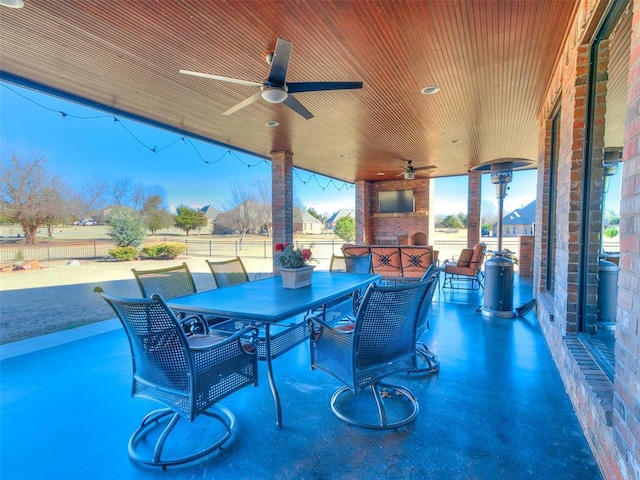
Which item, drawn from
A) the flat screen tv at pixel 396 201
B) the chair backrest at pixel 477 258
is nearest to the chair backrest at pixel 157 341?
the chair backrest at pixel 477 258

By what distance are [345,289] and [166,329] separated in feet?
4.69

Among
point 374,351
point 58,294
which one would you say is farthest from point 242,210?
point 374,351

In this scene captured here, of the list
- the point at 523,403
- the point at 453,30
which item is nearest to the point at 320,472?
the point at 523,403

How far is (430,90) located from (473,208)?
19.7ft

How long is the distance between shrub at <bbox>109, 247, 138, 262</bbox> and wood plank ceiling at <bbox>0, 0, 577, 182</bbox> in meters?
6.82

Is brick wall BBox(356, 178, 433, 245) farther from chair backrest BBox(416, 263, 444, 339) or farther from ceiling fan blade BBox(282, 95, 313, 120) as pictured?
chair backrest BBox(416, 263, 444, 339)

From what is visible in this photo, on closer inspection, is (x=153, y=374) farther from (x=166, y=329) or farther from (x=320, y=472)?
(x=320, y=472)

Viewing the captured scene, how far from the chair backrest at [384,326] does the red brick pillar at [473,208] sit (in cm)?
753

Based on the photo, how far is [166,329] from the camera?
4.75 feet

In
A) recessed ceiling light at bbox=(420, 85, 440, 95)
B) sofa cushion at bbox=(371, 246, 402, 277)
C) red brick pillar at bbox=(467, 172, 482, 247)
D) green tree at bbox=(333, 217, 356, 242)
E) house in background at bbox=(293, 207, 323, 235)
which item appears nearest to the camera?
recessed ceiling light at bbox=(420, 85, 440, 95)

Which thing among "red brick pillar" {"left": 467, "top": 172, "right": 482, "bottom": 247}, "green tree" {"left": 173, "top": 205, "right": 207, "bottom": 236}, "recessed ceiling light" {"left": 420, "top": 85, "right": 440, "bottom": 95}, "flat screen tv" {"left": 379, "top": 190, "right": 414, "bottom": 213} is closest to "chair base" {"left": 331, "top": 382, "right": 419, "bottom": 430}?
"recessed ceiling light" {"left": 420, "top": 85, "right": 440, "bottom": 95}

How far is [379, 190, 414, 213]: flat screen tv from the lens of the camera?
984 centimetres

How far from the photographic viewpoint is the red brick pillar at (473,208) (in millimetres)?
8562

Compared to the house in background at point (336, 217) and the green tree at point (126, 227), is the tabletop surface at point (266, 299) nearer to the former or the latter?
the green tree at point (126, 227)
